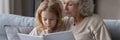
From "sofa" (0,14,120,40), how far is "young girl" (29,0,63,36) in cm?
15

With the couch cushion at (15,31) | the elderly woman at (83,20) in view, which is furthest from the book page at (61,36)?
the couch cushion at (15,31)

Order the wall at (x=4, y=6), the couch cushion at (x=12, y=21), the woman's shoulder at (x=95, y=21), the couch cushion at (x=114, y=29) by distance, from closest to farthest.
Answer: the woman's shoulder at (x=95, y=21)
the couch cushion at (x=114, y=29)
the couch cushion at (x=12, y=21)
the wall at (x=4, y=6)

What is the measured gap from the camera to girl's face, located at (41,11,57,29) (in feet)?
5.84

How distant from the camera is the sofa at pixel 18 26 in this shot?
1950 millimetres

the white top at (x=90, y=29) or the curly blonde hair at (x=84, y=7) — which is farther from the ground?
the curly blonde hair at (x=84, y=7)

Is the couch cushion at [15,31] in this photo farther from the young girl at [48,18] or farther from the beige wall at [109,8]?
the beige wall at [109,8]

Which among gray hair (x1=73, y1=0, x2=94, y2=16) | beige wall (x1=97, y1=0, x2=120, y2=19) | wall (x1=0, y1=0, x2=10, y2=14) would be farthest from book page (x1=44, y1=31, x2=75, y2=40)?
beige wall (x1=97, y1=0, x2=120, y2=19)

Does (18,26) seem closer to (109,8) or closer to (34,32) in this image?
(34,32)

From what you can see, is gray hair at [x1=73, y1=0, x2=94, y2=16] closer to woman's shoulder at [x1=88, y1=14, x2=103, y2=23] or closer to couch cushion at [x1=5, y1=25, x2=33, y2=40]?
woman's shoulder at [x1=88, y1=14, x2=103, y2=23]

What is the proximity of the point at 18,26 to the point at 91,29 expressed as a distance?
620 millimetres

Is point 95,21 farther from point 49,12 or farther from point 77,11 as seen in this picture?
point 49,12

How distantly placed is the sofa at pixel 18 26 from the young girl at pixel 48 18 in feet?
0.50

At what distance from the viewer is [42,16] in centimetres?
182

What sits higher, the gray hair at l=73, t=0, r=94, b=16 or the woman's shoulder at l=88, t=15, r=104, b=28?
the gray hair at l=73, t=0, r=94, b=16
